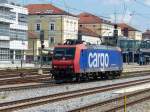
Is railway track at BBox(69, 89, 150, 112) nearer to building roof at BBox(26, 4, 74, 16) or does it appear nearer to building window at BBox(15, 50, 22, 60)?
building window at BBox(15, 50, 22, 60)

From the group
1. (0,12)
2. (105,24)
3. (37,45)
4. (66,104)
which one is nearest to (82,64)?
(66,104)

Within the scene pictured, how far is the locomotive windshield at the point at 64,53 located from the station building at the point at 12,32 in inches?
2126

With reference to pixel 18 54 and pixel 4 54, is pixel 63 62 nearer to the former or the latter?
pixel 4 54

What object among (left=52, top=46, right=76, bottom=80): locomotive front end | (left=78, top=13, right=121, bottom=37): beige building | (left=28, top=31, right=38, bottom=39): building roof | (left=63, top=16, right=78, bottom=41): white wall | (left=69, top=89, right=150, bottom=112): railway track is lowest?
(left=69, top=89, right=150, bottom=112): railway track

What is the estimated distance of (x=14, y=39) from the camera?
10469 cm

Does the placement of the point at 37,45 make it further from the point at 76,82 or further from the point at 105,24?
the point at 76,82

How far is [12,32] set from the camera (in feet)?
342

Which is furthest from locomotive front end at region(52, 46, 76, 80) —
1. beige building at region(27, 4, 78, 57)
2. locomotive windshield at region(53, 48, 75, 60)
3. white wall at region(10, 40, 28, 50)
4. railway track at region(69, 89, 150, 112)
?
beige building at region(27, 4, 78, 57)

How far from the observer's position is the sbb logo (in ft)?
132

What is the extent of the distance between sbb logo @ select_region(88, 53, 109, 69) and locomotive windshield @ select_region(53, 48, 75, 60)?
2.58 m

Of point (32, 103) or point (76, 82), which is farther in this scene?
point (76, 82)

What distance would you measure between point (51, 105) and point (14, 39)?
275 ft

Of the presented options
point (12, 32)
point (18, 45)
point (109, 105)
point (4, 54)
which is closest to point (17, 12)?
point (12, 32)

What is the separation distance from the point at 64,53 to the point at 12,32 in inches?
2669
